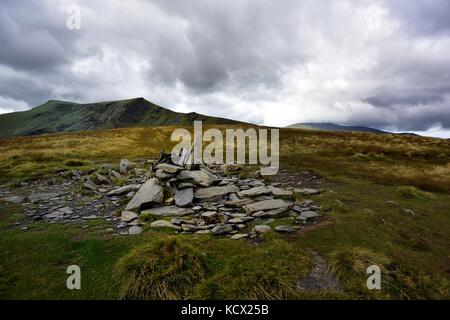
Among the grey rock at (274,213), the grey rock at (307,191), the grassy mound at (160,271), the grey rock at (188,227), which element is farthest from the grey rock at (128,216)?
the grey rock at (307,191)

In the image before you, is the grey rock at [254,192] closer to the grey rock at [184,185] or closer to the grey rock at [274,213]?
the grey rock at [274,213]

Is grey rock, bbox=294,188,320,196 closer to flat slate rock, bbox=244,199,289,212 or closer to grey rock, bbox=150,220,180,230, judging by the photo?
flat slate rock, bbox=244,199,289,212

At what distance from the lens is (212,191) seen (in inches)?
631

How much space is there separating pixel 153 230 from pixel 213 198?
15.0 feet

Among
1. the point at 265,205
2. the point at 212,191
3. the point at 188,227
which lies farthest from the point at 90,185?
the point at 265,205

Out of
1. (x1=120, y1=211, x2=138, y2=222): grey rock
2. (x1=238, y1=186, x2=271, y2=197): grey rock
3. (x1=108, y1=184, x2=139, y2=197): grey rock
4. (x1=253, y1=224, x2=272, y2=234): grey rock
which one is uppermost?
(x1=238, y1=186, x2=271, y2=197): grey rock

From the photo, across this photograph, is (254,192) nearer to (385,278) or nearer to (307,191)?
(307,191)

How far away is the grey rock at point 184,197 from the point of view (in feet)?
48.1

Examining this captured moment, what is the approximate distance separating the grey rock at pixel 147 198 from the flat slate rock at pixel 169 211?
41 cm

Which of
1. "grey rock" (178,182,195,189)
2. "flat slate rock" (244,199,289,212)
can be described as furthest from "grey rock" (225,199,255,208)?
"grey rock" (178,182,195,189)

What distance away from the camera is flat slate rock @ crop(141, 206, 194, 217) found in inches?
538

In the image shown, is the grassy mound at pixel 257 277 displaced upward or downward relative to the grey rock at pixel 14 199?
downward
